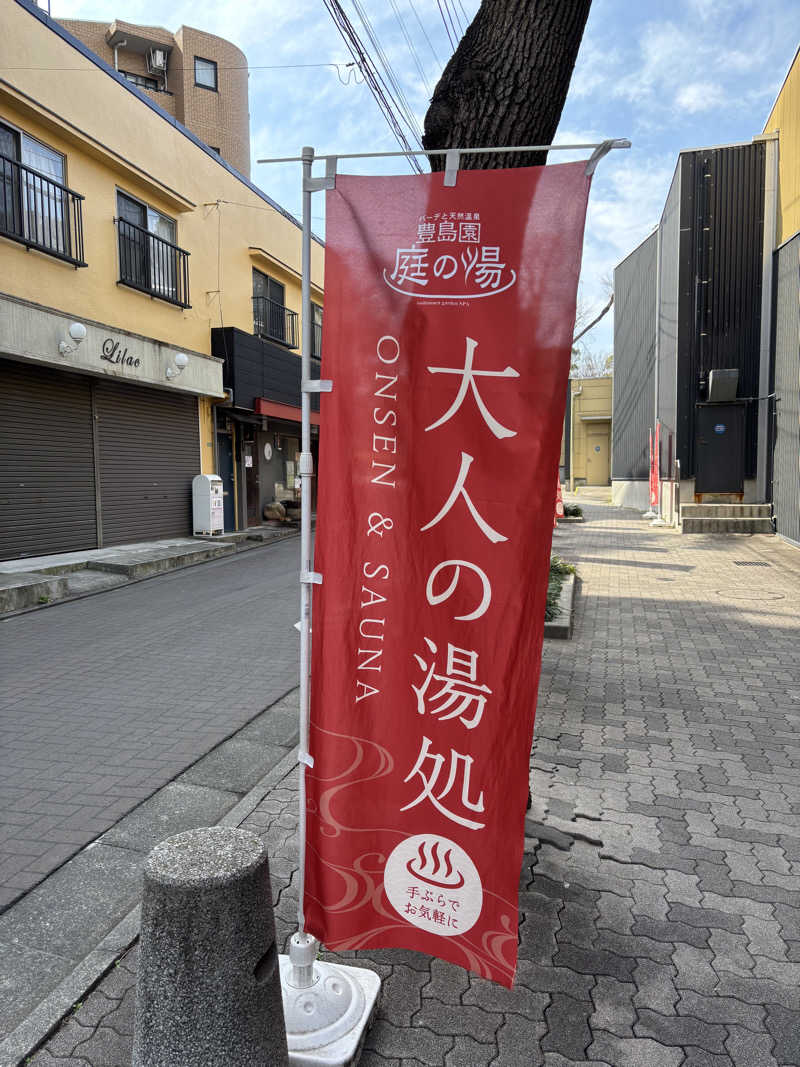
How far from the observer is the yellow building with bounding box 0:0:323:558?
10.8 meters

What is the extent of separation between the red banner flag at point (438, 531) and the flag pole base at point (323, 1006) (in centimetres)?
16

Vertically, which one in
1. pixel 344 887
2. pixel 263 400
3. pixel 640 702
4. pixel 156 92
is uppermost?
pixel 156 92

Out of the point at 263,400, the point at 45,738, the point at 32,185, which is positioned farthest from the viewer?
the point at 263,400

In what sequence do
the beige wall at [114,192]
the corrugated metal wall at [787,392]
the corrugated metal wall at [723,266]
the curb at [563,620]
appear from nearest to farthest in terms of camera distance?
the curb at [563,620] → the beige wall at [114,192] → the corrugated metal wall at [787,392] → the corrugated metal wall at [723,266]

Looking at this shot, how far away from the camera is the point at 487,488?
215 centimetres

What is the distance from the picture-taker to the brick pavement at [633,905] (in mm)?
2277

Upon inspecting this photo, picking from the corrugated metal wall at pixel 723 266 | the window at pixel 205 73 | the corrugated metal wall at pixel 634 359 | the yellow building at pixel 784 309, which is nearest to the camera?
the yellow building at pixel 784 309

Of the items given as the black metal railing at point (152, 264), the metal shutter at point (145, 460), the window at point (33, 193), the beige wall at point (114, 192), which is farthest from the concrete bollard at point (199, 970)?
the black metal railing at point (152, 264)

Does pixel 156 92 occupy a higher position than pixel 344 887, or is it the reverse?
pixel 156 92

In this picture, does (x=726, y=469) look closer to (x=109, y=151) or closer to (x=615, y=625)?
(x=615, y=625)

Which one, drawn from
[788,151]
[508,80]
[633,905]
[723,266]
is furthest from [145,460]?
[788,151]

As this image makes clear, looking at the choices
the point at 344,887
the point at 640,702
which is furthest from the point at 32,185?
the point at 344,887

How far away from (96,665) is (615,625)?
5658mm

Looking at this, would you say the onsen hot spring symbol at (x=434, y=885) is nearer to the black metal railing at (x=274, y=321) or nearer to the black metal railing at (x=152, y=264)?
the black metal railing at (x=152, y=264)
